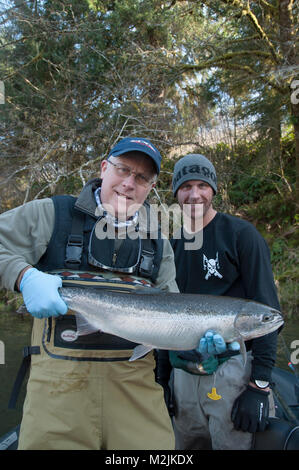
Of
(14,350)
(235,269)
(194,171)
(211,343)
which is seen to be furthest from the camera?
(14,350)

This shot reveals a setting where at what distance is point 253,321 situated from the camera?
268cm

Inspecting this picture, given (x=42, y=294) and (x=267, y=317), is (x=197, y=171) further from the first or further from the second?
(x=42, y=294)

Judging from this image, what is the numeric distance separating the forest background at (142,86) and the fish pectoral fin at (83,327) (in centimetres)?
879

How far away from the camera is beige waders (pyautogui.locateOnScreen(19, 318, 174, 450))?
2.13m

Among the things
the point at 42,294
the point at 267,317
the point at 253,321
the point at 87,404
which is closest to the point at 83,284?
the point at 42,294

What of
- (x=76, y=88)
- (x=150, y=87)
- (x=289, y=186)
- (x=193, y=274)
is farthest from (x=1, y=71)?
(x=193, y=274)

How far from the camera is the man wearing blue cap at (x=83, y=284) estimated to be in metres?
2.18

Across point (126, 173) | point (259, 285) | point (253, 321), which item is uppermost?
point (126, 173)

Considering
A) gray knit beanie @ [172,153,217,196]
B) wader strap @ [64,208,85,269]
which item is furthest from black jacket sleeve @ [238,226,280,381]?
wader strap @ [64,208,85,269]

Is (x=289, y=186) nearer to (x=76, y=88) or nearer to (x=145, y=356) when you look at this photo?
(x=76, y=88)

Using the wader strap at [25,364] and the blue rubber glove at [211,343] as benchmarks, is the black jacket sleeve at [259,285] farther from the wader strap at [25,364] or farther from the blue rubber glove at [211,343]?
the wader strap at [25,364]

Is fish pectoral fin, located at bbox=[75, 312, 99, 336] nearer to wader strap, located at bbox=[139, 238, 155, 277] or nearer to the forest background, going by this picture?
wader strap, located at bbox=[139, 238, 155, 277]

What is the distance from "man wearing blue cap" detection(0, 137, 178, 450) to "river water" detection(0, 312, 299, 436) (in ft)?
9.70

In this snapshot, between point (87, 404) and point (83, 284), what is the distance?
0.80 meters
